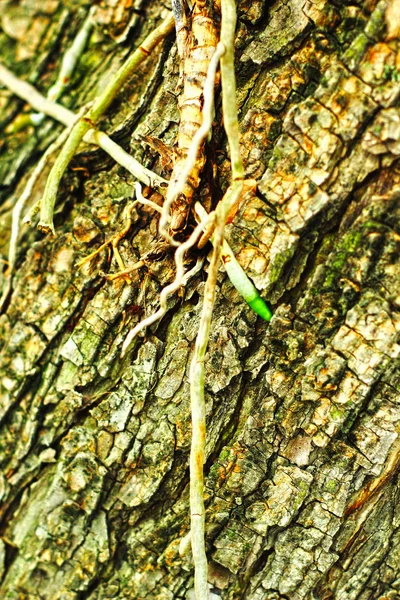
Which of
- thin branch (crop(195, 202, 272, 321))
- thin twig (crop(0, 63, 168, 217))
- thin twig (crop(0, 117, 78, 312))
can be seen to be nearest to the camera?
thin branch (crop(195, 202, 272, 321))

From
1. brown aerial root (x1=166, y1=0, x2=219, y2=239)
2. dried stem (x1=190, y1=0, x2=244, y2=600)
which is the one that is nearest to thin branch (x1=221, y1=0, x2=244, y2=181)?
dried stem (x1=190, y1=0, x2=244, y2=600)

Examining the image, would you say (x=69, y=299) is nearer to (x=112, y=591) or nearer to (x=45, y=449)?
(x=45, y=449)

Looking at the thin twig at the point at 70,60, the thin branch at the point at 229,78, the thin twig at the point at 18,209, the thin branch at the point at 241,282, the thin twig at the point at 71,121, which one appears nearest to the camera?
the thin branch at the point at 229,78

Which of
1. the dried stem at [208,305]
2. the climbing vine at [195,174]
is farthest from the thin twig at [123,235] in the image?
the dried stem at [208,305]

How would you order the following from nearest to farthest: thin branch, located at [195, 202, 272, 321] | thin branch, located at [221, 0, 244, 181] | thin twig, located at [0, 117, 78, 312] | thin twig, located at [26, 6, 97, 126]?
thin branch, located at [221, 0, 244, 181]
thin branch, located at [195, 202, 272, 321]
thin twig, located at [0, 117, 78, 312]
thin twig, located at [26, 6, 97, 126]

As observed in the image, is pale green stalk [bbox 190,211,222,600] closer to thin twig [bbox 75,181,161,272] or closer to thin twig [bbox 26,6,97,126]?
thin twig [bbox 75,181,161,272]

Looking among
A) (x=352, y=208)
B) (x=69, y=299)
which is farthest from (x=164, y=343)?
(x=352, y=208)

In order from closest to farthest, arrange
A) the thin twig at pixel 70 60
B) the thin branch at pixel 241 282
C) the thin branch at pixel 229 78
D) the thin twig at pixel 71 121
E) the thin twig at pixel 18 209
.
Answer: the thin branch at pixel 229 78
the thin branch at pixel 241 282
the thin twig at pixel 71 121
the thin twig at pixel 18 209
the thin twig at pixel 70 60

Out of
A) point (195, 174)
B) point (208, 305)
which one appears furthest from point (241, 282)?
point (195, 174)

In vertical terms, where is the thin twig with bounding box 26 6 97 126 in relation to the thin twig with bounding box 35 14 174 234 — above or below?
above

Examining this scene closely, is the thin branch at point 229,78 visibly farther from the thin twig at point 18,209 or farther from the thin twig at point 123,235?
the thin twig at point 18,209
